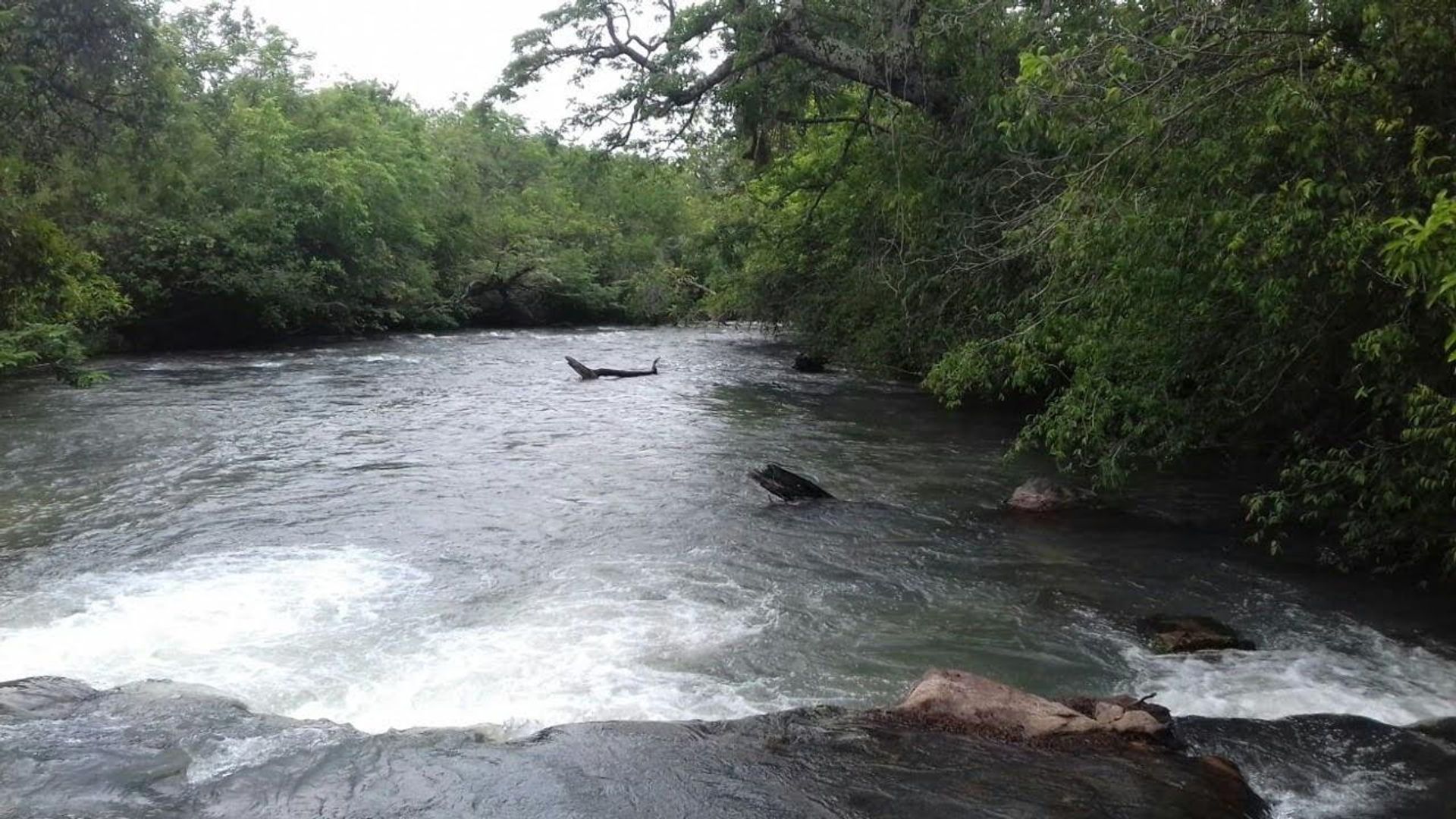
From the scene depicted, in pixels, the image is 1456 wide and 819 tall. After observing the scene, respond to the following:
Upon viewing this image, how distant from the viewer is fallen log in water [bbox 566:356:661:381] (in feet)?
77.0

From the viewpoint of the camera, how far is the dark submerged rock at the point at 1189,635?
7.32 m

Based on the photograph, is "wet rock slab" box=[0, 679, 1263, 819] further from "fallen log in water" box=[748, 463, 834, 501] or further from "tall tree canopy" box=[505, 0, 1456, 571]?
"fallen log in water" box=[748, 463, 834, 501]

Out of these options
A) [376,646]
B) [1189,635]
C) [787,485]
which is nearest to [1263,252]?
[1189,635]

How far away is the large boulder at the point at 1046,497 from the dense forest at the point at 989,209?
1.39 ft

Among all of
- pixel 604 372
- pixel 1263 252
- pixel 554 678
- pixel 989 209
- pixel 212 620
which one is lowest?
pixel 212 620

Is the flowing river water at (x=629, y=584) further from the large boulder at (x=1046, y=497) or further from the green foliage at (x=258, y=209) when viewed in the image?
the green foliage at (x=258, y=209)

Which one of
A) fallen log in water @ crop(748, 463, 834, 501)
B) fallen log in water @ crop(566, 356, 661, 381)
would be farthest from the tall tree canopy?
fallen log in water @ crop(566, 356, 661, 381)

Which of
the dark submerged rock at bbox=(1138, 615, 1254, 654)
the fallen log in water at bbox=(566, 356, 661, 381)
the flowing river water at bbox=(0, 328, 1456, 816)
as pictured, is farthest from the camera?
the fallen log in water at bbox=(566, 356, 661, 381)

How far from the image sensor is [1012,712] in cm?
568

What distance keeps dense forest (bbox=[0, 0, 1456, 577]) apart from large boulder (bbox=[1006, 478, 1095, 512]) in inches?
16.7

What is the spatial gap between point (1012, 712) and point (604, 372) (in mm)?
18931

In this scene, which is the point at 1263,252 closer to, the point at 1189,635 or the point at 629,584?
the point at 1189,635

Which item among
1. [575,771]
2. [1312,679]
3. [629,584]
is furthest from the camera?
[629,584]

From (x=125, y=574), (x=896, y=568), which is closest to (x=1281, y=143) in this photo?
(x=896, y=568)
